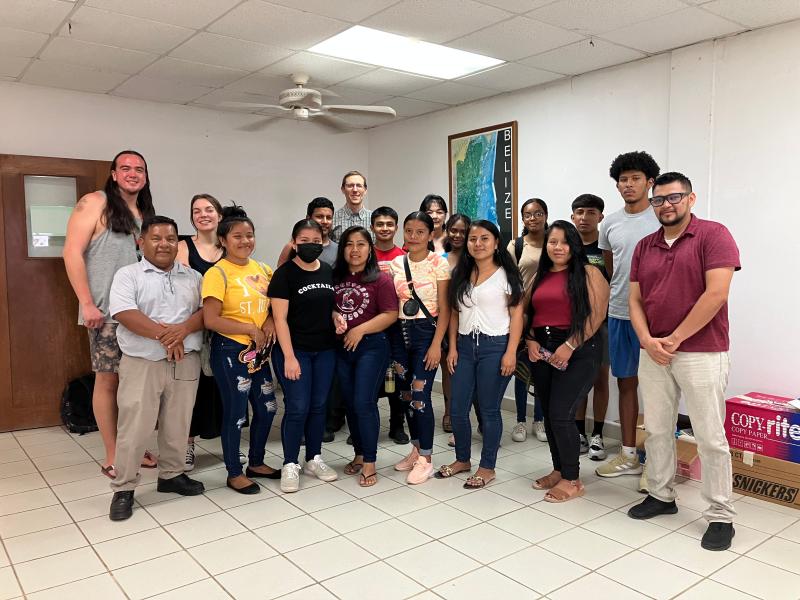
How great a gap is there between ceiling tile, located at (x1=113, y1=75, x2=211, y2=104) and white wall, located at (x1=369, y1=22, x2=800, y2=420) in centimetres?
312

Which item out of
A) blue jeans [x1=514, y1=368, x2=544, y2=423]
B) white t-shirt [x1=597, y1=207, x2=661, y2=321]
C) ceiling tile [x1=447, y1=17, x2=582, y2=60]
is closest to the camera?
white t-shirt [x1=597, y1=207, x2=661, y2=321]

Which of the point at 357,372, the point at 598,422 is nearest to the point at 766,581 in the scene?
the point at 598,422

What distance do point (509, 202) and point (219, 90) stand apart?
8.82 feet

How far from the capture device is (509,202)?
548 centimetres

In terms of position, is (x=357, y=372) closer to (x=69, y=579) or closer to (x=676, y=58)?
(x=69, y=579)

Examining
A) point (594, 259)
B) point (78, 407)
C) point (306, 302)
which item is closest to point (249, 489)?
point (306, 302)

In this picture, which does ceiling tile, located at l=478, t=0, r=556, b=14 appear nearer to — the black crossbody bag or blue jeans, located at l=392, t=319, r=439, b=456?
the black crossbody bag

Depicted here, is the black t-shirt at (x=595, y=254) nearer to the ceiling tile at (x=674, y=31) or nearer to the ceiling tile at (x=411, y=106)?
the ceiling tile at (x=674, y=31)

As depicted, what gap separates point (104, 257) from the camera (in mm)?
3658

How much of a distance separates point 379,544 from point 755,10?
3550 millimetres

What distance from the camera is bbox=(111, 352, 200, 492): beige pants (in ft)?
10.3

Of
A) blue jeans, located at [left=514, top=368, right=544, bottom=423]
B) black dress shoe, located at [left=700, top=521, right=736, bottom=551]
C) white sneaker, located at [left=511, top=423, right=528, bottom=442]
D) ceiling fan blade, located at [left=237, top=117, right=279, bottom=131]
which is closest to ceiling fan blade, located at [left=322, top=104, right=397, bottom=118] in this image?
ceiling fan blade, located at [left=237, top=117, right=279, bottom=131]

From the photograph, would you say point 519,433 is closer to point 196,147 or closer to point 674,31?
point 674,31

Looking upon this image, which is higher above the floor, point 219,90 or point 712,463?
point 219,90
